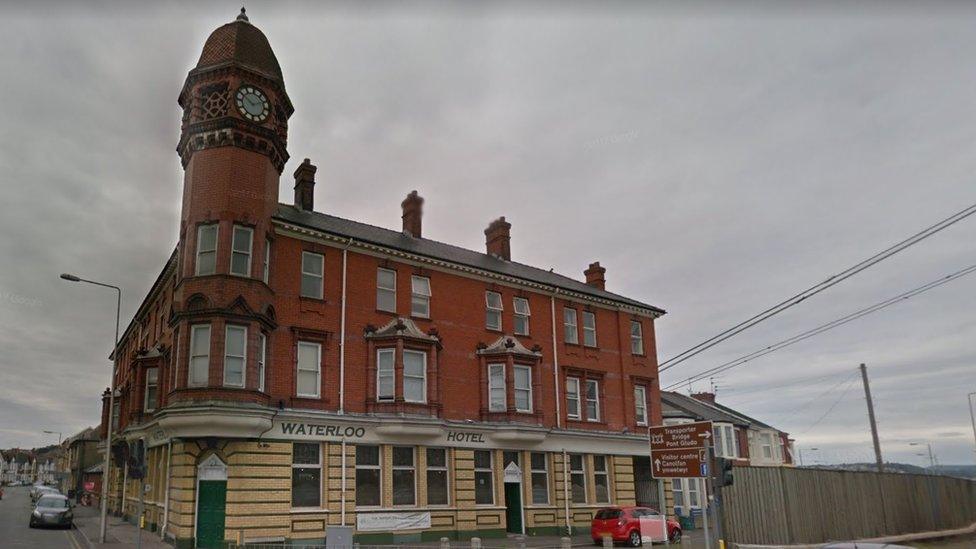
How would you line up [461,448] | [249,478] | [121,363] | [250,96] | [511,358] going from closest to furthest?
[249,478] → [250,96] → [461,448] → [511,358] → [121,363]

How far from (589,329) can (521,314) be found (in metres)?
4.81

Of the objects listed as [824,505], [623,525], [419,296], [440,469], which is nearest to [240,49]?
[419,296]

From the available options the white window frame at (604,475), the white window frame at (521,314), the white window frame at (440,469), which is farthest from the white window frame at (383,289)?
the white window frame at (604,475)

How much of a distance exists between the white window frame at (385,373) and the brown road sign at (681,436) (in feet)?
34.4

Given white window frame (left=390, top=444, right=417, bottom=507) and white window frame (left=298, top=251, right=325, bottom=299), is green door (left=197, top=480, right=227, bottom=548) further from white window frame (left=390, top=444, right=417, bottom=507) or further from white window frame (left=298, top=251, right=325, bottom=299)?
white window frame (left=298, top=251, right=325, bottom=299)

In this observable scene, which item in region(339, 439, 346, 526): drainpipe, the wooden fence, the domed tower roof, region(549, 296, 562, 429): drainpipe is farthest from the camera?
region(549, 296, 562, 429): drainpipe

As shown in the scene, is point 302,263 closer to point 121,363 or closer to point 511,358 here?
point 511,358

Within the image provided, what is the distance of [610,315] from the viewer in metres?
37.5

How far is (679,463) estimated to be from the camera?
20.5m

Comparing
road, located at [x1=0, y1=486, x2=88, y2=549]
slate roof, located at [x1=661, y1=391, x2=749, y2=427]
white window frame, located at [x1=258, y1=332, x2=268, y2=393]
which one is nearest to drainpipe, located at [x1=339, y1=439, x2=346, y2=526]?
white window frame, located at [x1=258, y1=332, x2=268, y2=393]

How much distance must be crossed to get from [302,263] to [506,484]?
13.2 m

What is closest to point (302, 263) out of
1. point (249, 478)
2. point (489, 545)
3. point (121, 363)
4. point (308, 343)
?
point (308, 343)

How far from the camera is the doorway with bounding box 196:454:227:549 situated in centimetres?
2202

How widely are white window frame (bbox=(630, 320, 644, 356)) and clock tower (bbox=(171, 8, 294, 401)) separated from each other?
68.2 ft
